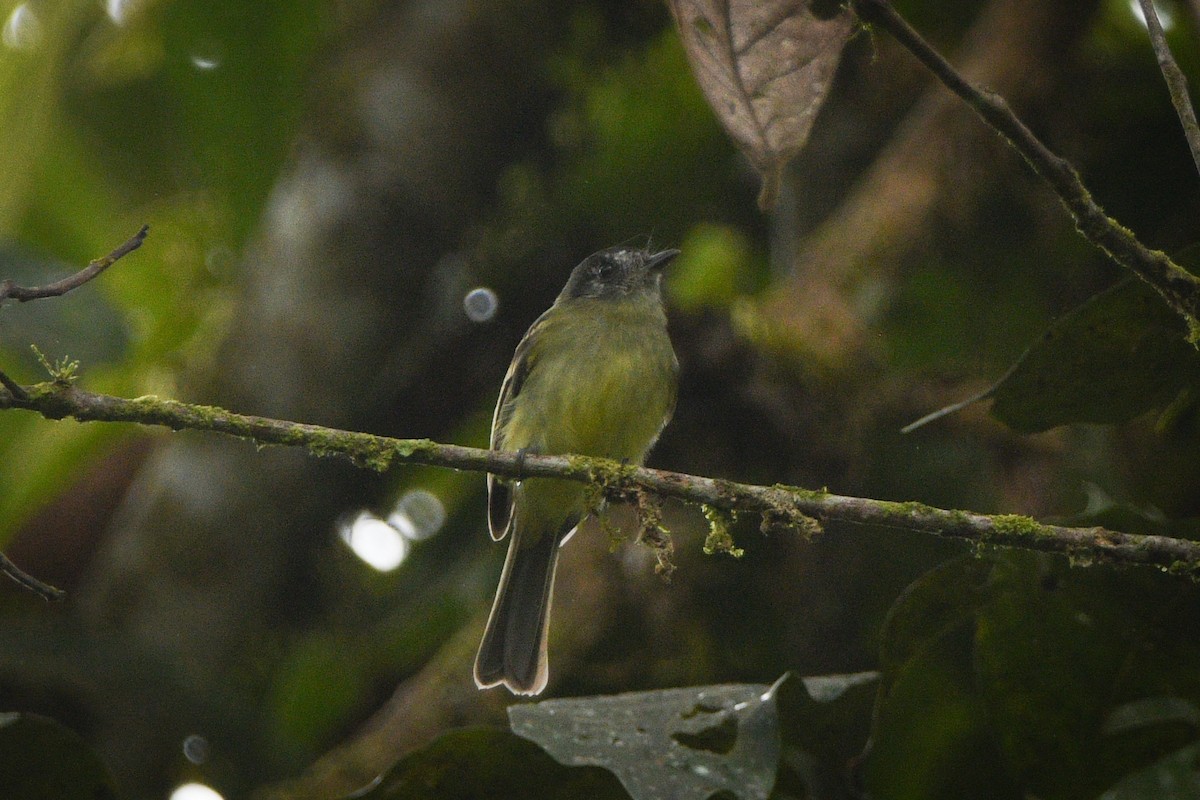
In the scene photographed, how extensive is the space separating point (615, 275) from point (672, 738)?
2.53m

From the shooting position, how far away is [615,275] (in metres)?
4.34

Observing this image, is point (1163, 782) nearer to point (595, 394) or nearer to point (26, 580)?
point (26, 580)

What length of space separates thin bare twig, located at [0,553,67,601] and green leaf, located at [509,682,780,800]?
0.69m

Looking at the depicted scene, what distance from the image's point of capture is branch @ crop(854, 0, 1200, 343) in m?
1.41

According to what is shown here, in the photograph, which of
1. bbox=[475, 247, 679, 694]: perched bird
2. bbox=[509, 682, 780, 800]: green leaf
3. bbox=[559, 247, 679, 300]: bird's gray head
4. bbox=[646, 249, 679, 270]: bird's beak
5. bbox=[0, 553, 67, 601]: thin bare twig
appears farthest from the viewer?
bbox=[559, 247, 679, 300]: bird's gray head

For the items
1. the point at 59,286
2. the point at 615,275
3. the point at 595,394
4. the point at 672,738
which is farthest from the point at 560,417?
the point at 59,286

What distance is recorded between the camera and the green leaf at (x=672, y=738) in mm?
1869

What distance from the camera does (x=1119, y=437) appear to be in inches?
133

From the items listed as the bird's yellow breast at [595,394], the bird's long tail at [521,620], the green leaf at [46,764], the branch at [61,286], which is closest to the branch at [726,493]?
the branch at [61,286]

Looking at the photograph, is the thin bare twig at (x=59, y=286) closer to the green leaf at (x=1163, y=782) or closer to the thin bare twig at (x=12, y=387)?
the thin bare twig at (x=12, y=387)

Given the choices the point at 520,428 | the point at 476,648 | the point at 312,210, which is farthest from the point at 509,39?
the point at 476,648

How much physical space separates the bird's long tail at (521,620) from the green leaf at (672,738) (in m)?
1.17

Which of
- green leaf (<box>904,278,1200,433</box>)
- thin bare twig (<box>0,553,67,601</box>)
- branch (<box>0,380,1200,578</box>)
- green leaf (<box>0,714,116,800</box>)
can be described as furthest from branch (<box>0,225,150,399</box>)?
green leaf (<box>904,278,1200,433</box>)

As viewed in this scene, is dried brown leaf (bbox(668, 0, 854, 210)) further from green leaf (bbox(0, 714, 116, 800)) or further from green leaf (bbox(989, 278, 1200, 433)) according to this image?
green leaf (bbox(0, 714, 116, 800))
